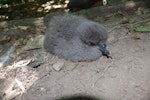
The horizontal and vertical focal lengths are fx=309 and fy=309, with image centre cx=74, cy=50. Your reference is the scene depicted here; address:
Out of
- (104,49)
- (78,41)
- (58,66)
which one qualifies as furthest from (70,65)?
(104,49)

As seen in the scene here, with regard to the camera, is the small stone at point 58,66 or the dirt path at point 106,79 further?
the small stone at point 58,66

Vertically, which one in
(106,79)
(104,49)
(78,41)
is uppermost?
(78,41)

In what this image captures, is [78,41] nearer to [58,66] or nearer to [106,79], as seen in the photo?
[58,66]

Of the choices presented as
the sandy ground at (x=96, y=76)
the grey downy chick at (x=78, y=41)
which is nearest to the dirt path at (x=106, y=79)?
the sandy ground at (x=96, y=76)

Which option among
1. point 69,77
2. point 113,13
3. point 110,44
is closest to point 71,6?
point 113,13

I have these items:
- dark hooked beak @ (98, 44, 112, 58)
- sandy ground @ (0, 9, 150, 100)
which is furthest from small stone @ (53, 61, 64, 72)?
dark hooked beak @ (98, 44, 112, 58)

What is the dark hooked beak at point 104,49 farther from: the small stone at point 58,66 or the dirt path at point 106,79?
the small stone at point 58,66

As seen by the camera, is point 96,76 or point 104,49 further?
point 104,49
